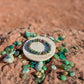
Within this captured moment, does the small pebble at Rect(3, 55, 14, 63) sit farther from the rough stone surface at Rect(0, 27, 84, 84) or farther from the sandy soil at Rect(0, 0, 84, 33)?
the sandy soil at Rect(0, 0, 84, 33)

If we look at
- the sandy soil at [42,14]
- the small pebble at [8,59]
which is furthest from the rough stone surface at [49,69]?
the sandy soil at [42,14]

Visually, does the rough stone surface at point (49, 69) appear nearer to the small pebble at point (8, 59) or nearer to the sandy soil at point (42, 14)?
the small pebble at point (8, 59)

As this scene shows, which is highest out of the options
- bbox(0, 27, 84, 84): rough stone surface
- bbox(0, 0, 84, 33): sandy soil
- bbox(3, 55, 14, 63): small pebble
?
bbox(3, 55, 14, 63): small pebble

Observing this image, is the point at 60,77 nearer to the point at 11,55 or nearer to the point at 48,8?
the point at 11,55

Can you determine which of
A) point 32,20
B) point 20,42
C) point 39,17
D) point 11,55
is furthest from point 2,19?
point 11,55

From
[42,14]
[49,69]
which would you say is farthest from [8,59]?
[42,14]

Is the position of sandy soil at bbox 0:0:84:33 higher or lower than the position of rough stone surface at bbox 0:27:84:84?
lower

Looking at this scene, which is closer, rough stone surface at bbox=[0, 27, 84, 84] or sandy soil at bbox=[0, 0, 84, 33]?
rough stone surface at bbox=[0, 27, 84, 84]

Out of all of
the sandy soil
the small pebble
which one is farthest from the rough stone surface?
the sandy soil
